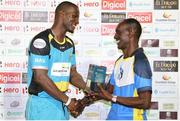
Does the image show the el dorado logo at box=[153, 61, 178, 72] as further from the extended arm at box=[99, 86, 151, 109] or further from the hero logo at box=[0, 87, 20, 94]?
the extended arm at box=[99, 86, 151, 109]

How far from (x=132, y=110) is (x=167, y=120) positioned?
1818mm

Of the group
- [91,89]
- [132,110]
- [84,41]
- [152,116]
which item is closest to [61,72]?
[91,89]

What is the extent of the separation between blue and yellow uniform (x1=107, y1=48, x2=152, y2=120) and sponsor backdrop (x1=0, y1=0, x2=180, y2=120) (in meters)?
1.56

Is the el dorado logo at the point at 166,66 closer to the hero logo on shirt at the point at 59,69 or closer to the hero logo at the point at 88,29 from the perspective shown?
the hero logo at the point at 88,29

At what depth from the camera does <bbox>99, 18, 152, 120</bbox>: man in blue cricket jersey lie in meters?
2.72

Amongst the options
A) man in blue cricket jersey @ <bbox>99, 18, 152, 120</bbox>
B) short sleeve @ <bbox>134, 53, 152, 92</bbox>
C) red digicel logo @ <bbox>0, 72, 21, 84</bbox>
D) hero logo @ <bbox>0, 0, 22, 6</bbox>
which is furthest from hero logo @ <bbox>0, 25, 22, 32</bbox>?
short sleeve @ <bbox>134, 53, 152, 92</bbox>

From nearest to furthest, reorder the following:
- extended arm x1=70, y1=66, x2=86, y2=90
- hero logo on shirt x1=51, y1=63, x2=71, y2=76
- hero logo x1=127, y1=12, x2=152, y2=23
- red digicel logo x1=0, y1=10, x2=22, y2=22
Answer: hero logo on shirt x1=51, y1=63, x2=71, y2=76 < extended arm x1=70, y1=66, x2=86, y2=90 < red digicel logo x1=0, y1=10, x2=22, y2=22 < hero logo x1=127, y1=12, x2=152, y2=23

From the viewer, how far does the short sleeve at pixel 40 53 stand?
293cm

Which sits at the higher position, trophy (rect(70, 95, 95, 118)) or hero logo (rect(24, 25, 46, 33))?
hero logo (rect(24, 25, 46, 33))

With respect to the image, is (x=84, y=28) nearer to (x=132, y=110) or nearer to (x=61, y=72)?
(x=61, y=72)

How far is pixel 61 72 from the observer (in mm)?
3061

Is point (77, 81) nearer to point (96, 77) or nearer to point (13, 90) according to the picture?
point (96, 77)

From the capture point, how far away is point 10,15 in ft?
14.1

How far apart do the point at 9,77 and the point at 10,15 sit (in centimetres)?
71
